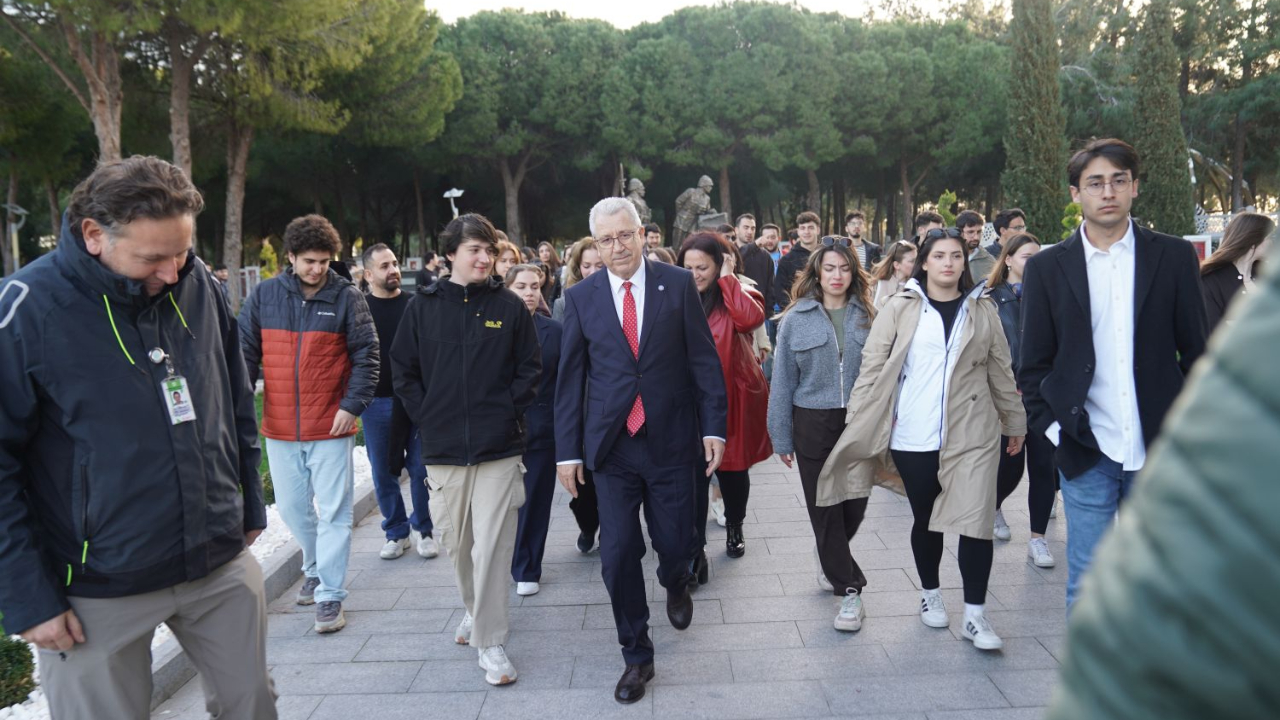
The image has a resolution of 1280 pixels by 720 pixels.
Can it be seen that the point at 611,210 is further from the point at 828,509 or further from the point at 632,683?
the point at 632,683

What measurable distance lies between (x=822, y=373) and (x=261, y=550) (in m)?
3.90

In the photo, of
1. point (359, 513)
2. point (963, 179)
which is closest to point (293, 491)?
point (359, 513)

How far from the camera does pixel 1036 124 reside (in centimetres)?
3077

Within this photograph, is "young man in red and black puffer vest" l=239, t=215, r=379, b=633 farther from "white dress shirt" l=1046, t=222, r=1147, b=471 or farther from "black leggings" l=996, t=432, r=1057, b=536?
"black leggings" l=996, t=432, r=1057, b=536

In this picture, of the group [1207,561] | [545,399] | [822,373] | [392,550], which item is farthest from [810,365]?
[1207,561]

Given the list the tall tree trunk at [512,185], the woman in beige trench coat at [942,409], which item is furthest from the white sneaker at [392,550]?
Answer: the tall tree trunk at [512,185]

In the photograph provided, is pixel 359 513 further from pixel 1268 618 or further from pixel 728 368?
pixel 1268 618

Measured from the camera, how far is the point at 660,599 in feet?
17.9

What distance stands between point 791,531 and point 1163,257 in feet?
11.7

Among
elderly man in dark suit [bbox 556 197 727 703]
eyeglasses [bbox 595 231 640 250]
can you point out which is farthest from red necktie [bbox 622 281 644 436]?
eyeglasses [bbox 595 231 640 250]

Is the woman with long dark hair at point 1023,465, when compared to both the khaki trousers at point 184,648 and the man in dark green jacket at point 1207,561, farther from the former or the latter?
the man in dark green jacket at point 1207,561

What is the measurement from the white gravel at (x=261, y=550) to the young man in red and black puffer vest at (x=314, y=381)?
22 centimetres

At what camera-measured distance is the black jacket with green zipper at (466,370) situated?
15.1 feet

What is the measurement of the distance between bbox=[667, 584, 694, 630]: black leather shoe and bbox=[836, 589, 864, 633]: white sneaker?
77 centimetres
